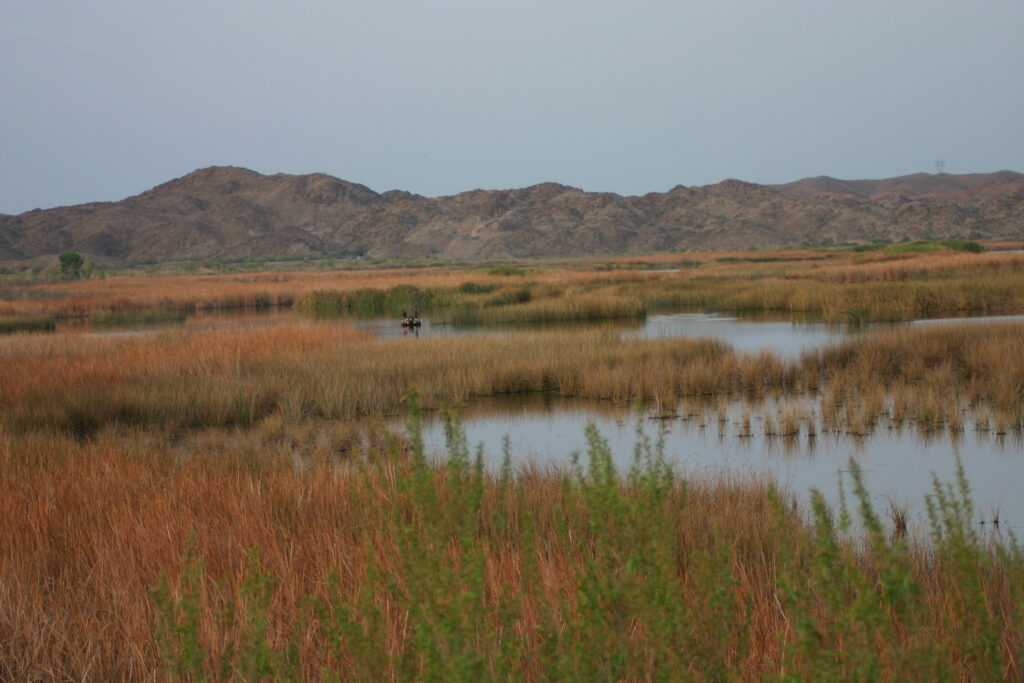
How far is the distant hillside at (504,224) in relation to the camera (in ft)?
392

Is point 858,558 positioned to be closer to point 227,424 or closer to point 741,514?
point 741,514

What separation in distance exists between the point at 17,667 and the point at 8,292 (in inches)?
1942

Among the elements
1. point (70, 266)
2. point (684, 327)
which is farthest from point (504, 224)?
point (684, 327)

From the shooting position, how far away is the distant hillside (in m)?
120

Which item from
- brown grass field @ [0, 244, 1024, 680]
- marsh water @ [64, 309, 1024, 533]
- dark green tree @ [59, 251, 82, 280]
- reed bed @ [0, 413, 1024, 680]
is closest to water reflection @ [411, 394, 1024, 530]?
marsh water @ [64, 309, 1024, 533]

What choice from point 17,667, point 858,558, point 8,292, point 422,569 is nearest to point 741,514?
point 858,558

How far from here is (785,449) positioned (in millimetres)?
10078

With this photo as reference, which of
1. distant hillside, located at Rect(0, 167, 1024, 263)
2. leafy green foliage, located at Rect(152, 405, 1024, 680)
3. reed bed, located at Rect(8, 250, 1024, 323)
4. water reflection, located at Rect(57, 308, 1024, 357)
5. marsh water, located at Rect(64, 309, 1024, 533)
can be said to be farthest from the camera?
distant hillside, located at Rect(0, 167, 1024, 263)

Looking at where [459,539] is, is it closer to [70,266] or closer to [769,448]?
[769,448]

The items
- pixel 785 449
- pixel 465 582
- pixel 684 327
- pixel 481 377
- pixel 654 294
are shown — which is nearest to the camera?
pixel 465 582

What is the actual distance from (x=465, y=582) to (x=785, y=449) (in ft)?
24.7

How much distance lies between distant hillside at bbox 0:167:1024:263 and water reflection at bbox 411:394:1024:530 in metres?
107

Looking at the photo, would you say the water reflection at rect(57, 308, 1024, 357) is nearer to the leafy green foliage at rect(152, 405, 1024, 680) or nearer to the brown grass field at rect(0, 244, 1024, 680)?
the brown grass field at rect(0, 244, 1024, 680)

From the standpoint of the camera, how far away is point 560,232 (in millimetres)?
127125
